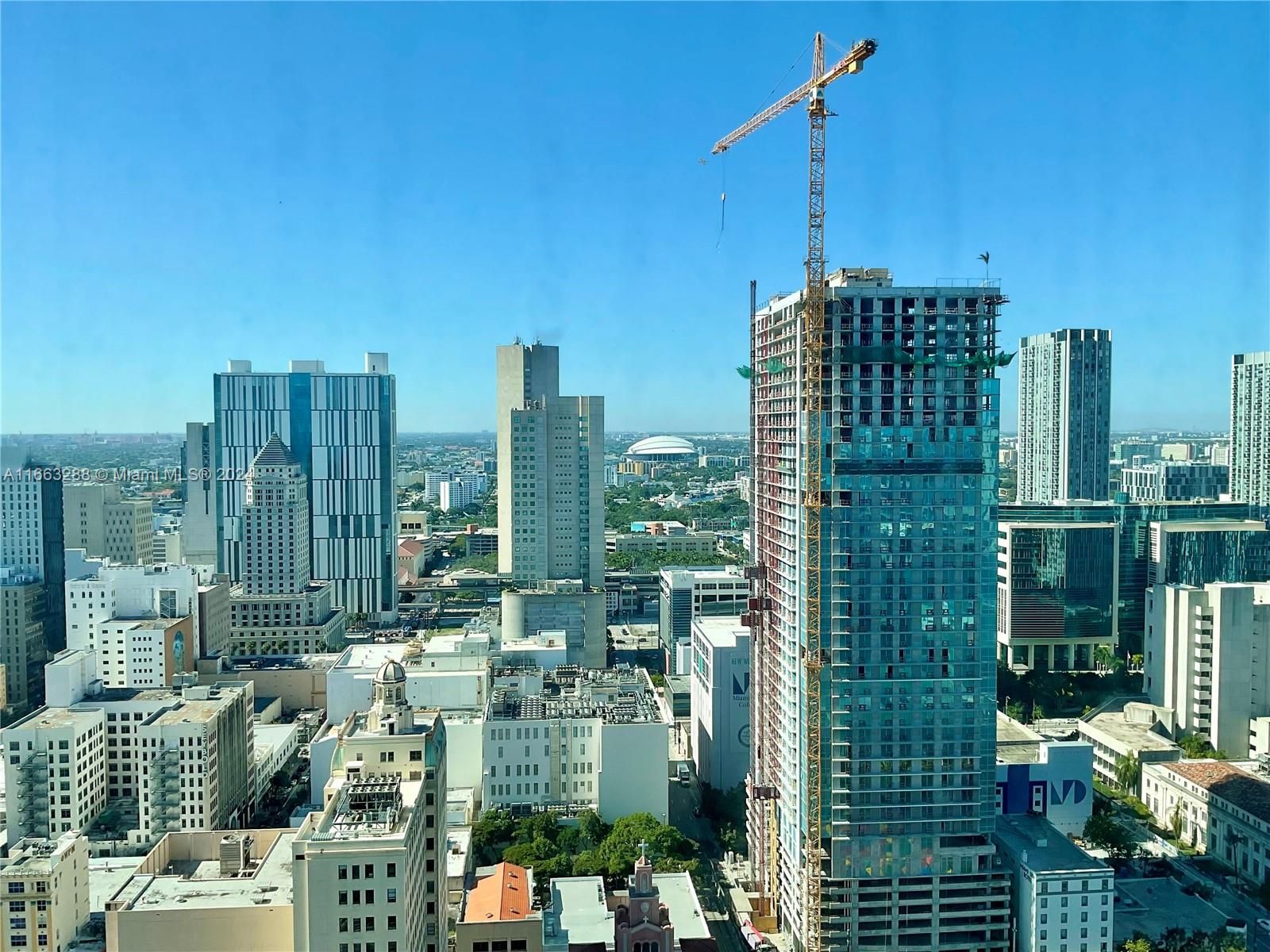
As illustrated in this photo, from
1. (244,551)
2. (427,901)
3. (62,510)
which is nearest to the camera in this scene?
(427,901)

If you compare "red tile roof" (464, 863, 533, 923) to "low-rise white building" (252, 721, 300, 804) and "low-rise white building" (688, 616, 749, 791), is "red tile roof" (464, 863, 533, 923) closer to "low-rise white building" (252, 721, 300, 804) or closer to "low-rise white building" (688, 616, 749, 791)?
"low-rise white building" (688, 616, 749, 791)

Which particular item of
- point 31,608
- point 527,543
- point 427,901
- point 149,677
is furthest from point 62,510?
point 427,901

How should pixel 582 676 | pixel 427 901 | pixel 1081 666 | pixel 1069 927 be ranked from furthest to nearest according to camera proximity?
pixel 1081 666
pixel 582 676
pixel 1069 927
pixel 427 901

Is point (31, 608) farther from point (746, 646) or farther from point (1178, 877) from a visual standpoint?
point (1178, 877)

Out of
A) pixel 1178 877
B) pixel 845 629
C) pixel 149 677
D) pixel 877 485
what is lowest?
pixel 1178 877

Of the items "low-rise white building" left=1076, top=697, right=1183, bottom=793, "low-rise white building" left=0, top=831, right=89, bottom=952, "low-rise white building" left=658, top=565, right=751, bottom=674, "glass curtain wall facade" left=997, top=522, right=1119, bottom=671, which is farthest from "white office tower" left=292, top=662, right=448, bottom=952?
"glass curtain wall facade" left=997, top=522, right=1119, bottom=671

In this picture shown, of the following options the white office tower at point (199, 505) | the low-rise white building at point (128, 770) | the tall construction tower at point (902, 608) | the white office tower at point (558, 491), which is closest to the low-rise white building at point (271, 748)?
the low-rise white building at point (128, 770)
